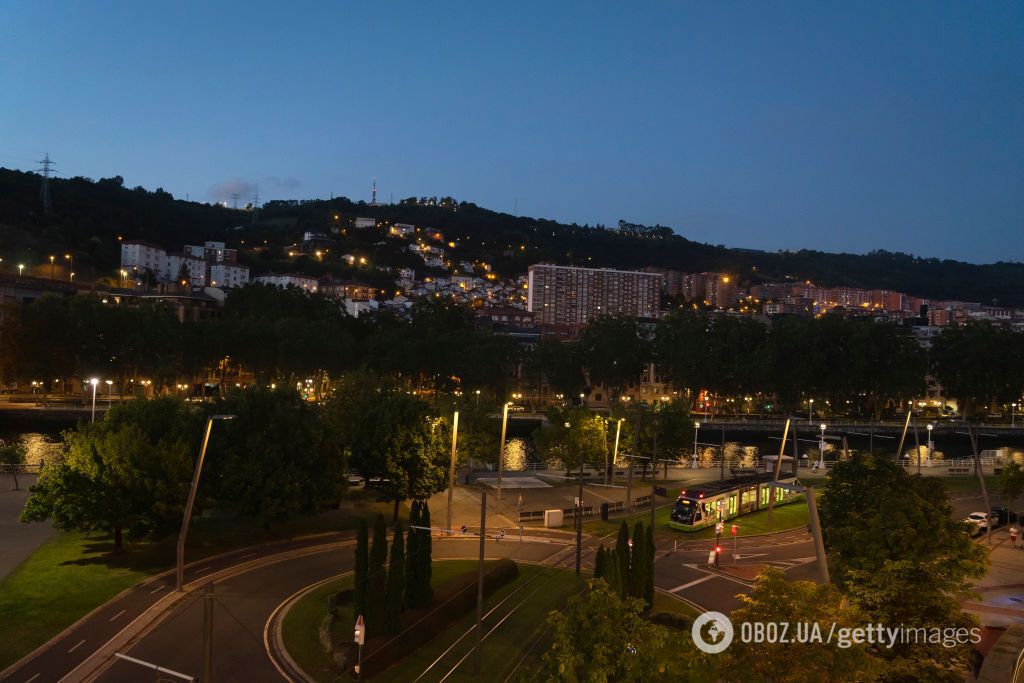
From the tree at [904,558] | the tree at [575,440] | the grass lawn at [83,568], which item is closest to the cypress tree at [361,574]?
the grass lawn at [83,568]

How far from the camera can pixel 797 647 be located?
1166cm

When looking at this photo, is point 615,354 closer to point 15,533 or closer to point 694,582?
point 694,582

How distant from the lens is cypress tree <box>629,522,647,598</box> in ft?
71.7

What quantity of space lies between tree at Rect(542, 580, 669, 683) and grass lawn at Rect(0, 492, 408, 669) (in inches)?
546

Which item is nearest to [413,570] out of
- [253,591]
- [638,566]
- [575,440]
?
[253,591]

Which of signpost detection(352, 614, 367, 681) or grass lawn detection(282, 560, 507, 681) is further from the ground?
signpost detection(352, 614, 367, 681)

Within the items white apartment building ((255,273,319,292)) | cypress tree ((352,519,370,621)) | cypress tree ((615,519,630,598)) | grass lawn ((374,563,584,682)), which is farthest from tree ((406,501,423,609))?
white apartment building ((255,273,319,292))

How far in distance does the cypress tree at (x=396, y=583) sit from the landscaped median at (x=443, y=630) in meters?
0.40

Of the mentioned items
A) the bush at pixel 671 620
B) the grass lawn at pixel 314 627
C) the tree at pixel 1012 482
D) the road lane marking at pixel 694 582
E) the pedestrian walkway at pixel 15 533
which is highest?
the tree at pixel 1012 482

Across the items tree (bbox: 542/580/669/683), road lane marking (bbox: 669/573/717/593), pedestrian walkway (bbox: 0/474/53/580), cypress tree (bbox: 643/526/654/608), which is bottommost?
pedestrian walkway (bbox: 0/474/53/580)

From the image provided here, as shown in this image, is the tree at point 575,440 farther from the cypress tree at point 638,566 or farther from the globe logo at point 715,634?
the globe logo at point 715,634

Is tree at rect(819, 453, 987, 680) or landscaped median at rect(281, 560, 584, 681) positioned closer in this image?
tree at rect(819, 453, 987, 680)

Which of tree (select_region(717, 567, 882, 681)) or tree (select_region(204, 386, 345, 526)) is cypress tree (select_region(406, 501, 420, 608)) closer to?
tree (select_region(204, 386, 345, 526))

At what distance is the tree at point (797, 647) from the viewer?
11.4 metres
